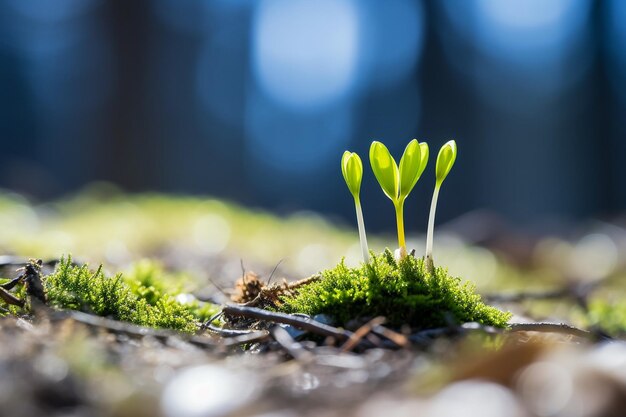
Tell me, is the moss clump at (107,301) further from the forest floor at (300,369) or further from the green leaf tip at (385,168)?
the green leaf tip at (385,168)

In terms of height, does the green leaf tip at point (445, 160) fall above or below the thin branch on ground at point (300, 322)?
above

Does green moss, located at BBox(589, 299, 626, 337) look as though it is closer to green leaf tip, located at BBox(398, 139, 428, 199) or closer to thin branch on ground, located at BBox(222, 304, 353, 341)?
green leaf tip, located at BBox(398, 139, 428, 199)

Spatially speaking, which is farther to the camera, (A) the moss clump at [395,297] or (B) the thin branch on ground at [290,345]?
(A) the moss clump at [395,297]

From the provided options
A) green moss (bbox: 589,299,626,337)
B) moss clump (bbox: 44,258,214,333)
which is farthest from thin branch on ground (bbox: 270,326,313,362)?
green moss (bbox: 589,299,626,337)

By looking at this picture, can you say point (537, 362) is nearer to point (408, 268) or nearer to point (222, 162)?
point (408, 268)

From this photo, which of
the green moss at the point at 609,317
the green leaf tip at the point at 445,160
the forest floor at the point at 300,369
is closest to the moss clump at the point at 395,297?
the forest floor at the point at 300,369

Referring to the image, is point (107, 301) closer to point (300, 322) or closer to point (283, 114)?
point (300, 322)
